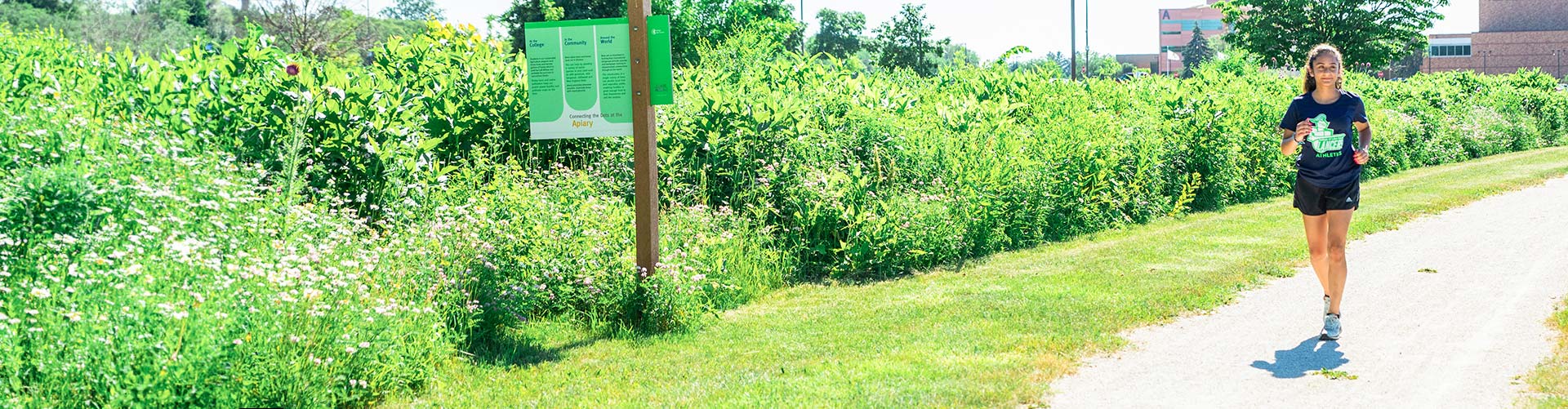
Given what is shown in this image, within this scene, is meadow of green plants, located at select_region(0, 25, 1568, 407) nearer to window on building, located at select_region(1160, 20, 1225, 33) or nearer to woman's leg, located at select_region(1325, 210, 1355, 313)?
woman's leg, located at select_region(1325, 210, 1355, 313)

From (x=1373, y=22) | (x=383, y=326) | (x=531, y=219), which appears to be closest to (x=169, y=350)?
(x=383, y=326)

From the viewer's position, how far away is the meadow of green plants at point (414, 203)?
188 inches

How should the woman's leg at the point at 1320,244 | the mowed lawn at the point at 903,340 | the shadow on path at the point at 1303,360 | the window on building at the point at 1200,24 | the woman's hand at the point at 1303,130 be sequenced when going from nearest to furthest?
the mowed lawn at the point at 903,340, the shadow on path at the point at 1303,360, the woman's hand at the point at 1303,130, the woman's leg at the point at 1320,244, the window on building at the point at 1200,24

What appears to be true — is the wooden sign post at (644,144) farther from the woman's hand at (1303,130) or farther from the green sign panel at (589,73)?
the woman's hand at (1303,130)

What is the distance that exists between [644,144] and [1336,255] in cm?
363

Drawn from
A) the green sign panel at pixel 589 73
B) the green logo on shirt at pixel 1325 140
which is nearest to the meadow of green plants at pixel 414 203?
the green sign panel at pixel 589 73

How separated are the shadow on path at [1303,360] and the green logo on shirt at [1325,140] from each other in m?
0.95

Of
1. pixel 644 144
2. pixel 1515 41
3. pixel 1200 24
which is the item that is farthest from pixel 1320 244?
pixel 1200 24

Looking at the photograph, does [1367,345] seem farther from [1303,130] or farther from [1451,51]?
[1451,51]

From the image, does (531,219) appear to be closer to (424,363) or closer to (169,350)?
(424,363)

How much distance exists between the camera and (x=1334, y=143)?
6.36 meters

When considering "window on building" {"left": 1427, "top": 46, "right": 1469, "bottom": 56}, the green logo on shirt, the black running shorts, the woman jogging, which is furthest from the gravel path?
"window on building" {"left": 1427, "top": 46, "right": 1469, "bottom": 56}

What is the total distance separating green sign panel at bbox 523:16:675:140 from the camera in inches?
267

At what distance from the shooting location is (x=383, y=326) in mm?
5281
